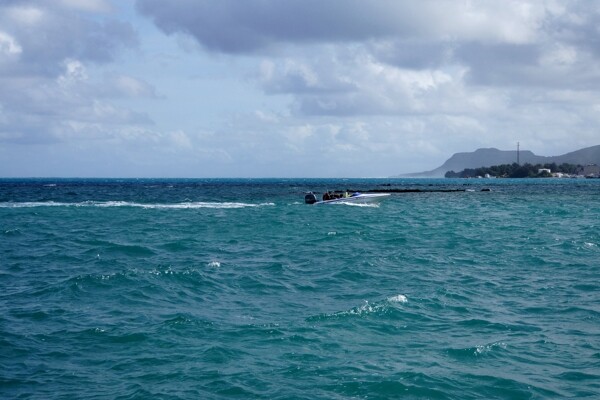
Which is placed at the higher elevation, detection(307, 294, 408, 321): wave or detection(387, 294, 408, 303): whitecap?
detection(387, 294, 408, 303): whitecap

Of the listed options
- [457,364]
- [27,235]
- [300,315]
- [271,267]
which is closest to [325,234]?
[271,267]

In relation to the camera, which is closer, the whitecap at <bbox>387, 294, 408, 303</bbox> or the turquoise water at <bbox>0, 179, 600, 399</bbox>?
the turquoise water at <bbox>0, 179, 600, 399</bbox>

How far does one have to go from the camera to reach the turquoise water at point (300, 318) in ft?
45.0

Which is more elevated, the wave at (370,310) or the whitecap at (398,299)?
the whitecap at (398,299)

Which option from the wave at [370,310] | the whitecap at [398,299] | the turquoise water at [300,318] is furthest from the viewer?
the whitecap at [398,299]

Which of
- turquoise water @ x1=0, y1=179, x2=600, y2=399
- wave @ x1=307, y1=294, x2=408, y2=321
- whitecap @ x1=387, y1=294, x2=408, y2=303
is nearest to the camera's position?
turquoise water @ x1=0, y1=179, x2=600, y2=399

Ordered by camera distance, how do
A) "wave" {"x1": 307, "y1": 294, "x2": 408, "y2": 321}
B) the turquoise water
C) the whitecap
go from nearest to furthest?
the turquoise water → "wave" {"x1": 307, "y1": 294, "x2": 408, "y2": 321} → the whitecap

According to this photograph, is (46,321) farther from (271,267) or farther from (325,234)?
(325,234)

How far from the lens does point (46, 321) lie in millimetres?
A: 18641

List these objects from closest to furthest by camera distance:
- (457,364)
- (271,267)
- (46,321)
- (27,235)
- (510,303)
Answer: (457,364) < (46,321) < (510,303) < (271,267) < (27,235)

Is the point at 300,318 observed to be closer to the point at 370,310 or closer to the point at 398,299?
the point at 370,310

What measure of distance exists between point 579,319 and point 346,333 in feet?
23.5

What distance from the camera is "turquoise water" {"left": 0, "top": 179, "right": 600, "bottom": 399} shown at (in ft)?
45.0

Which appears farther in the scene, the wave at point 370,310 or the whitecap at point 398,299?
the whitecap at point 398,299
